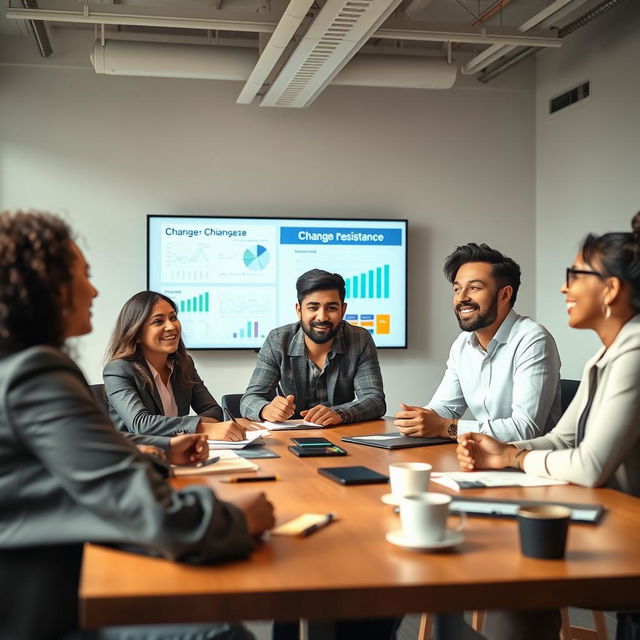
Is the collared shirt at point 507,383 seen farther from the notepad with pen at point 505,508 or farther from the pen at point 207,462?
the notepad with pen at point 505,508

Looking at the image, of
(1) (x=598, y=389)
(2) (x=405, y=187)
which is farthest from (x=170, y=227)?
(1) (x=598, y=389)

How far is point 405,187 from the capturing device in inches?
241

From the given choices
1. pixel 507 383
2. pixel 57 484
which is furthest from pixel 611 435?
pixel 57 484

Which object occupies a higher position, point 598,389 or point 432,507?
point 598,389

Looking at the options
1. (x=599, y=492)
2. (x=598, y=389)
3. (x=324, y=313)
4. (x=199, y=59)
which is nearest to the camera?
(x=599, y=492)

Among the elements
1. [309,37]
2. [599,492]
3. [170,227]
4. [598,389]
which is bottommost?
[599,492]

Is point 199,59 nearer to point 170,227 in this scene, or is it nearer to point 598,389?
point 170,227

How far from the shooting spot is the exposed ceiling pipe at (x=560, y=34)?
4.76m

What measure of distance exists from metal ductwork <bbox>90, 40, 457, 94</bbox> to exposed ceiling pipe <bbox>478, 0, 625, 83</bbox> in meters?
0.61

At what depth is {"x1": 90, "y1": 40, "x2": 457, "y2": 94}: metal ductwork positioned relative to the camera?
5.05 m

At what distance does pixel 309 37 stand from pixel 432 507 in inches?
137

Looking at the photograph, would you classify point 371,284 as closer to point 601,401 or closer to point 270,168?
point 270,168

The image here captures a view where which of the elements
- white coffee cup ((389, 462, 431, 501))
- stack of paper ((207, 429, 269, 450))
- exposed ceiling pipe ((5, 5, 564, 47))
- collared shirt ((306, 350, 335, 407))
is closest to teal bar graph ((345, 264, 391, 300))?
exposed ceiling pipe ((5, 5, 564, 47))

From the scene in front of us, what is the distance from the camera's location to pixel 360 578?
4.12 ft
